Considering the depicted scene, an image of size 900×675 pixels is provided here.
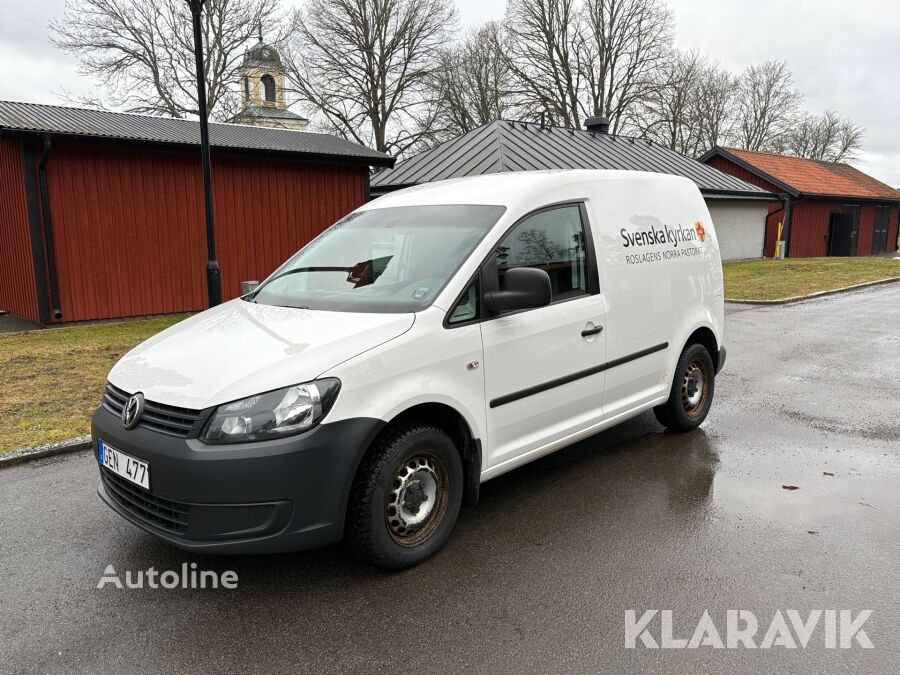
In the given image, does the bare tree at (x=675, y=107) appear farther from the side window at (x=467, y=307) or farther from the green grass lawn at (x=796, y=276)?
the side window at (x=467, y=307)

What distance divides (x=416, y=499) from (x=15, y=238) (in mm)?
11786

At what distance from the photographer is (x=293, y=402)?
113 inches

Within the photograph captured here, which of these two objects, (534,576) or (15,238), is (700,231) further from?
(15,238)

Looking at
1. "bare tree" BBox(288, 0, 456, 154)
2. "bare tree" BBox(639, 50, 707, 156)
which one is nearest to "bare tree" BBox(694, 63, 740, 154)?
"bare tree" BBox(639, 50, 707, 156)

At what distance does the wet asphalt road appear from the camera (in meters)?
2.67

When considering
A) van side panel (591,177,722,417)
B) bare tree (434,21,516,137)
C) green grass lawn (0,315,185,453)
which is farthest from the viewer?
bare tree (434,21,516,137)

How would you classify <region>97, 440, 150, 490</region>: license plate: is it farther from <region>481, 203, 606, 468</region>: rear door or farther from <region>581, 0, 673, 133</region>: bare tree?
<region>581, 0, 673, 133</region>: bare tree

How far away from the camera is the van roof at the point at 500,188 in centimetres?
399

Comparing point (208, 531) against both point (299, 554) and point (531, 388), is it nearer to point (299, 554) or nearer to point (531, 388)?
point (299, 554)

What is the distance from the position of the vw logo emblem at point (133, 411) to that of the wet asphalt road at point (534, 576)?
2.70ft

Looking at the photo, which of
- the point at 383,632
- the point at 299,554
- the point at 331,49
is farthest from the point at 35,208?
the point at 331,49

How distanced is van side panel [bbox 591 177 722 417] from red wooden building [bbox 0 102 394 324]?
31.9 feet

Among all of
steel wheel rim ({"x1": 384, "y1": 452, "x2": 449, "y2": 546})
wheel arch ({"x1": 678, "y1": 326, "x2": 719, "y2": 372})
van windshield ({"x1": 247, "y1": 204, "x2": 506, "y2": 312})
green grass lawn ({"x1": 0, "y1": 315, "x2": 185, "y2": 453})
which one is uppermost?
van windshield ({"x1": 247, "y1": 204, "x2": 506, "y2": 312})

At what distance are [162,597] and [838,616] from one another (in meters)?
3.06
